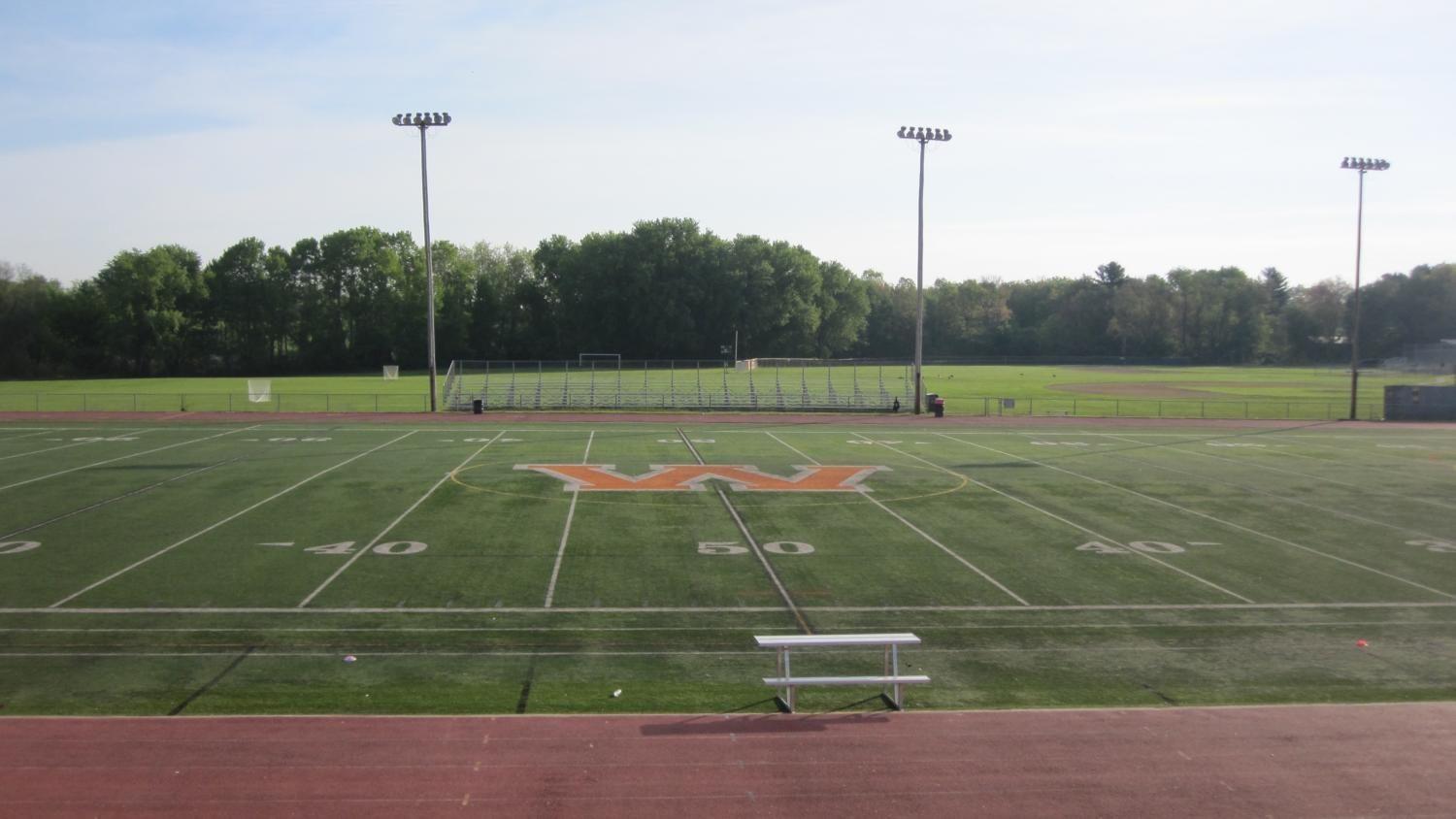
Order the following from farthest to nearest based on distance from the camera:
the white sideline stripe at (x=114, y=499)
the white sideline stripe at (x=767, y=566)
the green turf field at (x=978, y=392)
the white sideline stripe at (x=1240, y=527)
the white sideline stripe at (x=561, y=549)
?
1. the green turf field at (x=978, y=392)
2. the white sideline stripe at (x=114, y=499)
3. the white sideline stripe at (x=1240, y=527)
4. the white sideline stripe at (x=561, y=549)
5. the white sideline stripe at (x=767, y=566)

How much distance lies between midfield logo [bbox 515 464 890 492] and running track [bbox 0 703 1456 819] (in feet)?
52.7

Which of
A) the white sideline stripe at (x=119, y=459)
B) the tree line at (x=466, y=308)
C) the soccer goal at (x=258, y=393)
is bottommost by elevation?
the white sideline stripe at (x=119, y=459)

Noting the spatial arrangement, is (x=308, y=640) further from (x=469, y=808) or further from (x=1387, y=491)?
(x=1387, y=491)

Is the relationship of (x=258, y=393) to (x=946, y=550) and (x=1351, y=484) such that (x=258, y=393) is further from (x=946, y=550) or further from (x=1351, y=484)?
(x=1351, y=484)

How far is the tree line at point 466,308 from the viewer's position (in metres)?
112

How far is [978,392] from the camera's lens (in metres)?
76.1

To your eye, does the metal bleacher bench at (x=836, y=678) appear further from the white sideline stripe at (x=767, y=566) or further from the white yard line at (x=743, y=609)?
the white yard line at (x=743, y=609)

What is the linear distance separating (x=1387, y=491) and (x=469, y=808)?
27871mm

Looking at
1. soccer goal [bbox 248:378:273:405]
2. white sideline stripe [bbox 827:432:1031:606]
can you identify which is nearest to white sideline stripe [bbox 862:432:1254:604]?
white sideline stripe [bbox 827:432:1031:606]

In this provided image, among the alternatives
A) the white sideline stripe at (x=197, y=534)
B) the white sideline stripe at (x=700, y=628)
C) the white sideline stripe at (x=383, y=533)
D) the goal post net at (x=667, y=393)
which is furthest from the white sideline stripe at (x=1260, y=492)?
the white sideline stripe at (x=197, y=534)

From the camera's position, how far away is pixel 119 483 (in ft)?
88.4

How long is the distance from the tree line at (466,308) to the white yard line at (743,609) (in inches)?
4114

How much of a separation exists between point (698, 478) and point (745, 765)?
62.8ft

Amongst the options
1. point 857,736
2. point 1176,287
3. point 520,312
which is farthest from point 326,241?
point 857,736
